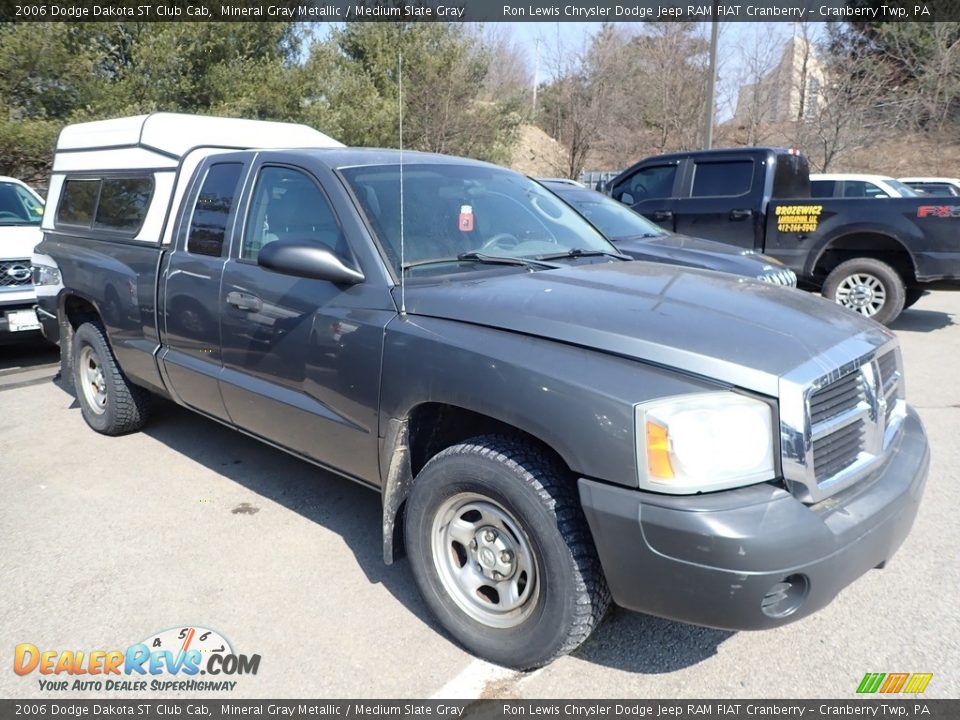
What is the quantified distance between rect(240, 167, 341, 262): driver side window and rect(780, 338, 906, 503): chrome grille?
80.5 inches

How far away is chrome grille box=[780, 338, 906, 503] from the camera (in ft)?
7.48

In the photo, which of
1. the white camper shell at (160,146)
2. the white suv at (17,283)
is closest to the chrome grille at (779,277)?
the white camper shell at (160,146)

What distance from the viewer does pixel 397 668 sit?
2.74 m

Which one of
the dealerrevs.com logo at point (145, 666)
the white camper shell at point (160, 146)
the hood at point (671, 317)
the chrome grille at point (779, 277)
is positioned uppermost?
the white camper shell at point (160, 146)

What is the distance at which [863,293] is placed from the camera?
340 inches

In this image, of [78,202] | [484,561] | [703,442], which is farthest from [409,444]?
[78,202]

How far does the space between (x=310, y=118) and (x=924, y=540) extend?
16714mm

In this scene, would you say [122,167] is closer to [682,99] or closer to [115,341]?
[115,341]

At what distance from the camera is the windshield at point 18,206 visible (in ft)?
26.1

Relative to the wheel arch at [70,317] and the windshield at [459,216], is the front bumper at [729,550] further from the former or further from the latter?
the wheel arch at [70,317]

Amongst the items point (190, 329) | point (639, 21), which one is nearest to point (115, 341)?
point (190, 329)

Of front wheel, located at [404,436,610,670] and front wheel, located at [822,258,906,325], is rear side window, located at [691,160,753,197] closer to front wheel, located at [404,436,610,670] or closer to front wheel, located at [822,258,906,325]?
front wheel, located at [822,258,906,325]

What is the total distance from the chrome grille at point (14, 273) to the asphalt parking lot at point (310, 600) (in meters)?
2.79

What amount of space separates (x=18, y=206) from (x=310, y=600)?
712cm
